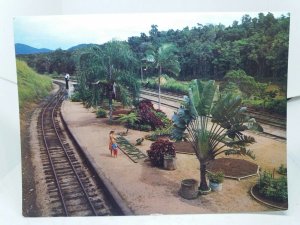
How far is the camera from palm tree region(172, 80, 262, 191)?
3053 millimetres

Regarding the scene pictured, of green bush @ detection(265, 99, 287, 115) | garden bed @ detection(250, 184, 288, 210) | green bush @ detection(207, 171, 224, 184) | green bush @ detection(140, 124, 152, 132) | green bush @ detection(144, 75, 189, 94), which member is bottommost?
garden bed @ detection(250, 184, 288, 210)

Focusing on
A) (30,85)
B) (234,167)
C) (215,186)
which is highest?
(30,85)

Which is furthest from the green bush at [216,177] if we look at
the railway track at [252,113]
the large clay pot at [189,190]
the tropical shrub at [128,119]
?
the tropical shrub at [128,119]

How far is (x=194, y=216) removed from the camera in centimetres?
306

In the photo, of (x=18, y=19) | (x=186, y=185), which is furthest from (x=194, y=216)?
(x=18, y=19)

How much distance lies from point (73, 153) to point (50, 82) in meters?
0.58

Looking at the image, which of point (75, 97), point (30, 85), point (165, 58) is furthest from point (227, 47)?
point (30, 85)

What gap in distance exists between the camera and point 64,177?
3141mm

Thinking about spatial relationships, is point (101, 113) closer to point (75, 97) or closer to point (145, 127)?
point (75, 97)

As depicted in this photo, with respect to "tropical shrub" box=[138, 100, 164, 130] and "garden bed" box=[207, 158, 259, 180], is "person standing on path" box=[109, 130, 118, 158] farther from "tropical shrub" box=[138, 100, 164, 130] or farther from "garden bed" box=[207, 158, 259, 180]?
"garden bed" box=[207, 158, 259, 180]

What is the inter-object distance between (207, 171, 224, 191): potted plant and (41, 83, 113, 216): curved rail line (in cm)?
79

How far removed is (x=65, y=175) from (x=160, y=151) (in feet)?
2.48

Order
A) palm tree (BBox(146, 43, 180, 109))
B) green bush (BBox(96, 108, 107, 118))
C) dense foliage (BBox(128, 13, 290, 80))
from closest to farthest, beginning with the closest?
dense foliage (BBox(128, 13, 290, 80)) < palm tree (BBox(146, 43, 180, 109)) < green bush (BBox(96, 108, 107, 118))

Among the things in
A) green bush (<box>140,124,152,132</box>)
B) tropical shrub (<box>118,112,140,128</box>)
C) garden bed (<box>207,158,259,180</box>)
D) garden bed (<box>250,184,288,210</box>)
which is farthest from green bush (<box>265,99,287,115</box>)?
tropical shrub (<box>118,112,140,128</box>)
